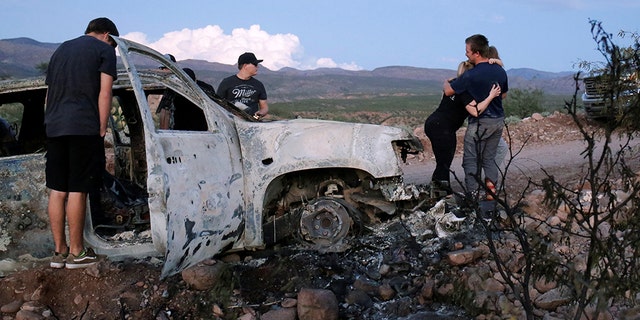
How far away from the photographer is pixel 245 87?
7.67 m

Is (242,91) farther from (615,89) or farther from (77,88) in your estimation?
(615,89)

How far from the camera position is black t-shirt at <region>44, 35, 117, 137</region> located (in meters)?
4.64

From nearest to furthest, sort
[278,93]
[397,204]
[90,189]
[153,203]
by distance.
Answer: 1. [153,203]
2. [90,189]
3. [397,204]
4. [278,93]

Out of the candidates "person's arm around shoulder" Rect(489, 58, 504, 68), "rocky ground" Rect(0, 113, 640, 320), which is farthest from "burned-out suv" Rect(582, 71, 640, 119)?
"person's arm around shoulder" Rect(489, 58, 504, 68)

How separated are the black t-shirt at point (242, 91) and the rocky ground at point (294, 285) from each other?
268cm

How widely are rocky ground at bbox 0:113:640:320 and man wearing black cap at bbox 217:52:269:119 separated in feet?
8.82

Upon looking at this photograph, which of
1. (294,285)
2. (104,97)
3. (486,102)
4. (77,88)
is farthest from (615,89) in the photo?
(77,88)

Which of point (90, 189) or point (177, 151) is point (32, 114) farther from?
point (177, 151)

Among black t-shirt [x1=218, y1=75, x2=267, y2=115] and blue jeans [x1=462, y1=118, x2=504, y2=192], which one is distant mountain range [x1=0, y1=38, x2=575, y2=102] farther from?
blue jeans [x1=462, y1=118, x2=504, y2=192]

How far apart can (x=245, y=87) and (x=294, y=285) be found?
3.44 m

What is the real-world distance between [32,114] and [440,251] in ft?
12.4

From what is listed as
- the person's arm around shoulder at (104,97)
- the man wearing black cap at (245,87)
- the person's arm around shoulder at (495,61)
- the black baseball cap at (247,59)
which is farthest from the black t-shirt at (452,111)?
the person's arm around shoulder at (104,97)

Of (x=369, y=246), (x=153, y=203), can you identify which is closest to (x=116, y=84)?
(x=153, y=203)

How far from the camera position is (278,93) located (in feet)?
304
